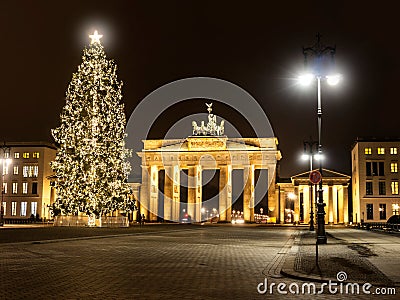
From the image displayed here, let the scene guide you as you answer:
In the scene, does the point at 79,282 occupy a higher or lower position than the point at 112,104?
lower

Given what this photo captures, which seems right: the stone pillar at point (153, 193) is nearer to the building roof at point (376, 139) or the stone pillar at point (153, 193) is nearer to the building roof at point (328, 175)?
the building roof at point (328, 175)

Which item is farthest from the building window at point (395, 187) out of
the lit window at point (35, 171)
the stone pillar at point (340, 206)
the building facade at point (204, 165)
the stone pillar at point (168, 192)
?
the lit window at point (35, 171)

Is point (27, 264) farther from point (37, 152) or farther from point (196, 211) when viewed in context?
point (37, 152)

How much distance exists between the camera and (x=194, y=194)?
113625 mm

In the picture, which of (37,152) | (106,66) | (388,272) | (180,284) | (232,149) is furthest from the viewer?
(37,152)

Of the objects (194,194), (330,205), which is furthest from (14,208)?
(330,205)

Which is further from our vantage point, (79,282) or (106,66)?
(106,66)

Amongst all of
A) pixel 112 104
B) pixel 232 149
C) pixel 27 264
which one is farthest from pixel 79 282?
pixel 232 149

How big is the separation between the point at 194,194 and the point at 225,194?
270 inches

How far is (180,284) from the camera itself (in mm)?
15141

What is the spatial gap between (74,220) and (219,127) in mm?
60069

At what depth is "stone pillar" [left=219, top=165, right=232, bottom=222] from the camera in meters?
110

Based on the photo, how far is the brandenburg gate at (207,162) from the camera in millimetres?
111250

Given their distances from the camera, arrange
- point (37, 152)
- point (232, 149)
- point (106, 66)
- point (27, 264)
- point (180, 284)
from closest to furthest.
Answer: point (180, 284), point (27, 264), point (106, 66), point (232, 149), point (37, 152)
